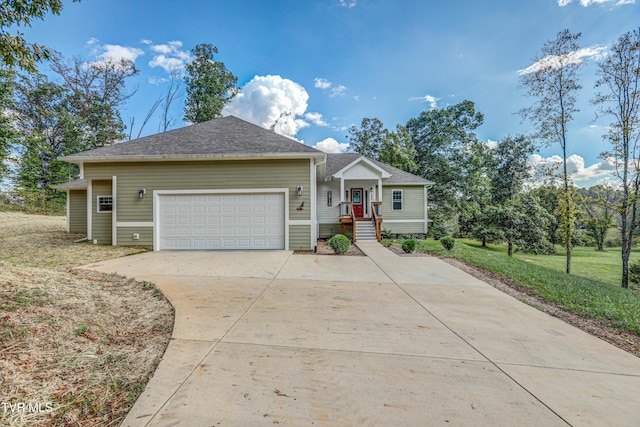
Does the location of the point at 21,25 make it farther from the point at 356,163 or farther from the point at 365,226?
the point at 365,226

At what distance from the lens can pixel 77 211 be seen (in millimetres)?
12070

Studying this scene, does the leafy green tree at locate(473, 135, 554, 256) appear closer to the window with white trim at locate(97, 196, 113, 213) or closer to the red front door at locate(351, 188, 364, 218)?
the red front door at locate(351, 188, 364, 218)

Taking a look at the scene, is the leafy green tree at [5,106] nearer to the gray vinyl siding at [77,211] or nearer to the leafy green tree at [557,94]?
the gray vinyl siding at [77,211]

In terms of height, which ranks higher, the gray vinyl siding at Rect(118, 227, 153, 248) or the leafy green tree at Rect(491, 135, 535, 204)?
the leafy green tree at Rect(491, 135, 535, 204)

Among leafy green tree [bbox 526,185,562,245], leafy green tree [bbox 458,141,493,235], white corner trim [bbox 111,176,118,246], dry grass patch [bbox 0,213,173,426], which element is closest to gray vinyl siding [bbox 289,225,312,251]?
dry grass patch [bbox 0,213,173,426]

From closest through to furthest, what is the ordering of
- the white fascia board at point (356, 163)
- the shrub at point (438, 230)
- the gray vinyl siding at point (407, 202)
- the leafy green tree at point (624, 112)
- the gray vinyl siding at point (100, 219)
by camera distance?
the leafy green tree at point (624, 112) < the gray vinyl siding at point (100, 219) < the white fascia board at point (356, 163) < the gray vinyl siding at point (407, 202) < the shrub at point (438, 230)

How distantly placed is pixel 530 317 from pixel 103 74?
3075 cm

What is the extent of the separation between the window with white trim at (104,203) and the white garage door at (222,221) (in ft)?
7.65

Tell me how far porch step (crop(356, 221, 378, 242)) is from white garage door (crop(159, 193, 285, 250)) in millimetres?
4332

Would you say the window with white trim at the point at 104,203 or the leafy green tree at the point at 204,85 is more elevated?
the leafy green tree at the point at 204,85

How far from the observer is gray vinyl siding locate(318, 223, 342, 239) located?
13.5 metres

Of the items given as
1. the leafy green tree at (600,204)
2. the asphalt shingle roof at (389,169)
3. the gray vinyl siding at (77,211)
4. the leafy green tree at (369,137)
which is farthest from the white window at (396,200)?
the gray vinyl siding at (77,211)

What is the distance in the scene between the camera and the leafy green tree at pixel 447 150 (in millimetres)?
18516

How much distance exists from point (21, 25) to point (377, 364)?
690 cm
